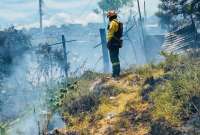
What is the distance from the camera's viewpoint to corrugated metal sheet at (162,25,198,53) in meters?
22.4

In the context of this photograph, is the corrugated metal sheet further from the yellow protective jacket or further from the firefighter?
the yellow protective jacket

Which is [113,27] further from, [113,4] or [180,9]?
[113,4]

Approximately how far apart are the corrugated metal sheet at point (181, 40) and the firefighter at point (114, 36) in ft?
39.2

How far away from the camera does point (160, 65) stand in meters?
10.0

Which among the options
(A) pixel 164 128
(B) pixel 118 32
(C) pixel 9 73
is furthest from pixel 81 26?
(A) pixel 164 128

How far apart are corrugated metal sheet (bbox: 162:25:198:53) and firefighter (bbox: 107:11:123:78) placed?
11951 millimetres

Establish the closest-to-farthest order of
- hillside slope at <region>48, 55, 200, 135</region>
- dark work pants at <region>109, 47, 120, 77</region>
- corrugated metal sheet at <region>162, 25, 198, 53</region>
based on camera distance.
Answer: hillside slope at <region>48, 55, 200, 135</region> → dark work pants at <region>109, 47, 120, 77</region> → corrugated metal sheet at <region>162, 25, 198, 53</region>

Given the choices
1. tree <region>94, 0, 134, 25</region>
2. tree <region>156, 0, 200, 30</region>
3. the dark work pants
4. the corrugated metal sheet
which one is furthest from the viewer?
tree <region>94, 0, 134, 25</region>

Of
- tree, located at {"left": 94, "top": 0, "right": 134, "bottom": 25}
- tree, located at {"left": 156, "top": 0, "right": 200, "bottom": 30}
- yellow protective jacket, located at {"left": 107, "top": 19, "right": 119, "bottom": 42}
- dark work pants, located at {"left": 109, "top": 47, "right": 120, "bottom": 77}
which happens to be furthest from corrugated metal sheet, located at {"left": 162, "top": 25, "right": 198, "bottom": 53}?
tree, located at {"left": 94, "top": 0, "right": 134, "bottom": 25}

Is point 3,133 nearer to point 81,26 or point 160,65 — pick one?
point 160,65

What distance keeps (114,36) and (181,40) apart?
13925 millimetres

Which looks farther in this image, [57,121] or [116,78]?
[116,78]

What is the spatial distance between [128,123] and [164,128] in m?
0.98

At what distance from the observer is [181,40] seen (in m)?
23.1
